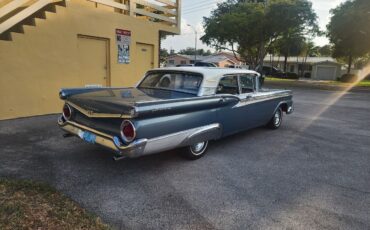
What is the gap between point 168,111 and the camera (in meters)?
3.81

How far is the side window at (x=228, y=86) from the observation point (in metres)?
5.07

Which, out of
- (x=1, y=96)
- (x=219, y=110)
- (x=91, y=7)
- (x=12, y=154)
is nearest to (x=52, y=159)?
(x=12, y=154)

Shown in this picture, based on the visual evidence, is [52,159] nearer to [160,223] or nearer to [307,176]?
[160,223]

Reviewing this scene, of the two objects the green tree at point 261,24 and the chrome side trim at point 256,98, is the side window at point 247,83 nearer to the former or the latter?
the chrome side trim at point 256,98

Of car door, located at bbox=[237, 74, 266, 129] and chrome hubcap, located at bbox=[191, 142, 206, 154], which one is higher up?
car door, located at bbox=[237, 74, 266, 129]

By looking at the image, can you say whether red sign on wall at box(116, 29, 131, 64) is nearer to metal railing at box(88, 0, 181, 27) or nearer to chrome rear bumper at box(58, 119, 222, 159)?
metal railing at box(88, 0, 181, 27)

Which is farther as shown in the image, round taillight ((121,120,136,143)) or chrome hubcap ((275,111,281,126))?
chrome hubcap ((275,111,281,126))

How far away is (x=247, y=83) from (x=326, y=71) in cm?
4176

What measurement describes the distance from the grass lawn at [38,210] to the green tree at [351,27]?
2544 centimetres

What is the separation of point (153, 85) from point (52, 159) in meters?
2.09

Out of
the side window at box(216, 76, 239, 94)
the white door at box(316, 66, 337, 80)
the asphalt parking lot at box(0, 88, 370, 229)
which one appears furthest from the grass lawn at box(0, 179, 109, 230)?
the white door at box(316, 66, 337, 80)

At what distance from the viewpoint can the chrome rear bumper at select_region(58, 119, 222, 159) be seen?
11.6 feet

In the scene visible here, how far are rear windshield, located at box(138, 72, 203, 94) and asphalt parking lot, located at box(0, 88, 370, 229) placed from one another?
113cm

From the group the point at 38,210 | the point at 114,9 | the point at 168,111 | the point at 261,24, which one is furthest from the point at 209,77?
the point at 261,24
